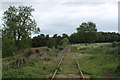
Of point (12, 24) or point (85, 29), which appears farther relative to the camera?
point (85, 29)

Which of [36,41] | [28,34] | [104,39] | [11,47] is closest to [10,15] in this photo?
[28,34]

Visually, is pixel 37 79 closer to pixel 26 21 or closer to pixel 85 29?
pixel 26 21

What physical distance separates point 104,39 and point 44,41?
36.9m

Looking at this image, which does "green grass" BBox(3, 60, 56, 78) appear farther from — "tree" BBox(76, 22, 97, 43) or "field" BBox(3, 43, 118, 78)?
"tree" BBox(76, 22, 97, 43)

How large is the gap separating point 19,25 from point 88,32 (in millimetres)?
37609

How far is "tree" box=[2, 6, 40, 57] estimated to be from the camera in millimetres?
43781

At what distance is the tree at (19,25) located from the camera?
4378 cm

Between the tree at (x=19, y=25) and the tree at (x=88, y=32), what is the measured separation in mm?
31365

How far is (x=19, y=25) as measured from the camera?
45.5 m

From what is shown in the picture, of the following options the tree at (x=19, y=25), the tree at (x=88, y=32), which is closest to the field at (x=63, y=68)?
the tree at (x=19, y=25)

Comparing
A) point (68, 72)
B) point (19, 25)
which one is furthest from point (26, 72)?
point (19, 25)

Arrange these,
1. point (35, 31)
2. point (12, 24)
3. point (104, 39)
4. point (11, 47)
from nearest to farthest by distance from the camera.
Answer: point (11, 47) < point (12, 24) < point (35, 31) < point (104, 39)

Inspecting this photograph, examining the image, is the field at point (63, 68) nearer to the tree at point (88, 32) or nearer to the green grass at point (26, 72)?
the green grass at point (26, 72)

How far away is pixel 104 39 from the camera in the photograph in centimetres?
11531
